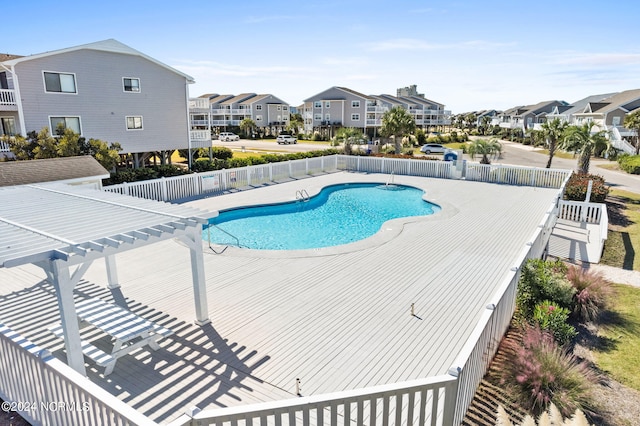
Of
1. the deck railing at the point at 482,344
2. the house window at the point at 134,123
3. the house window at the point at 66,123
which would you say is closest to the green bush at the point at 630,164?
the deck railing at the point at 482,344

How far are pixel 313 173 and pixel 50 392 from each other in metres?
22.7

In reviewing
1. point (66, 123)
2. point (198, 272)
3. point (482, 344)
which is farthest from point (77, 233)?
point (66, 123)

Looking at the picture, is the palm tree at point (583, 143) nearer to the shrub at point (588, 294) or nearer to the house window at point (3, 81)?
the shrub at point (588, 294)

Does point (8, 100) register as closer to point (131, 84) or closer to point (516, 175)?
point (131, 84)

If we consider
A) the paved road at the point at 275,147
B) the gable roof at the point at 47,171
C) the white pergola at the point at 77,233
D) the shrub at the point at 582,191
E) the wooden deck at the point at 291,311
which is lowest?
the wooden deck at the point at 291,311

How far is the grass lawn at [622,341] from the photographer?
6.41 metres

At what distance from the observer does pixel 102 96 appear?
22.1m

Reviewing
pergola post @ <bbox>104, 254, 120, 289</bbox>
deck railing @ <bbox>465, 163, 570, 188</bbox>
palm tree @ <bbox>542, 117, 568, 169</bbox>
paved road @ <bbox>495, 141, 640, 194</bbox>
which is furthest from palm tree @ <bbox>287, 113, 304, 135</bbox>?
pergola post @ <bbox>104, 254, 120, 289</bbox>

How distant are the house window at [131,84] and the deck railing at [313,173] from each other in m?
8.47

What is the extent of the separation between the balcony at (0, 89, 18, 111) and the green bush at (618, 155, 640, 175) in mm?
41104

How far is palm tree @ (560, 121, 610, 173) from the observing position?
2131 centimetres

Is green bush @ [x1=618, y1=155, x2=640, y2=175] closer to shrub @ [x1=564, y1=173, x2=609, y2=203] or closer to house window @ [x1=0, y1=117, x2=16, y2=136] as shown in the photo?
shrub @ [x1=564, y1=173, x2=609, y2=203]

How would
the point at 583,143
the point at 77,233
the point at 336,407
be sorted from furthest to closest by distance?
the point at 583,143 → the point at 77,233 → the point at 336,407

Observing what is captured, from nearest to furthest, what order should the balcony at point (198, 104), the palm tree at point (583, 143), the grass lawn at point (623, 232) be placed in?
Result: the grass lawn at point (623, 232), the palm tree at point (583, 143), the balcony at point (198, 104)
